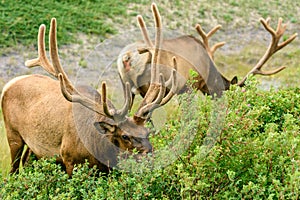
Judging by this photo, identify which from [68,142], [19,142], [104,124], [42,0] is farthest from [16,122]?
[42,0]

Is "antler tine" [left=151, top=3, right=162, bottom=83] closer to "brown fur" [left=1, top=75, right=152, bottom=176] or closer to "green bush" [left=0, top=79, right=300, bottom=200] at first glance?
"brown fur" [left=1, top=75, right=152, bottom=176]

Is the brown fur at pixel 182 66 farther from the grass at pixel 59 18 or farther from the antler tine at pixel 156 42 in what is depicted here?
the grass at pixel 59 18

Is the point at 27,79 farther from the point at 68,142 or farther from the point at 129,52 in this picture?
the point at 129,52

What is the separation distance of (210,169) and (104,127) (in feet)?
4.85

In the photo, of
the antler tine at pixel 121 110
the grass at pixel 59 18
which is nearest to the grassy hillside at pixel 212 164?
the antler tine at pixel 121 110

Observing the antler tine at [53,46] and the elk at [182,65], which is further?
the elk at [182,65]

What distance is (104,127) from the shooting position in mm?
4996

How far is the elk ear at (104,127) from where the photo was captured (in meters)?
4.94

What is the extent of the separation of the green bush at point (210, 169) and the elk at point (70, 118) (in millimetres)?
407

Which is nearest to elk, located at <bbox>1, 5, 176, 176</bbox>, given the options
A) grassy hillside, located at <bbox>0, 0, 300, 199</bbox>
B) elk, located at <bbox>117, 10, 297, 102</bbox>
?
grassy hillside, located at <bbox>0, 0, 300, 199</bbox>

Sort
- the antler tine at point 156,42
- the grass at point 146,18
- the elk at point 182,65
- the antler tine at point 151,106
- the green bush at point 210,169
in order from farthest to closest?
the grass at point 146,18, the elk at point 182,65, the antler tine at point 156,42, the antler tine at point 151,106, the green bush at point 210,169

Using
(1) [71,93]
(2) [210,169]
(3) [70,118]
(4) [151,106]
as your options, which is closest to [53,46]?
(1) [71,93]

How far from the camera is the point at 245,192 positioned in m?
3.33

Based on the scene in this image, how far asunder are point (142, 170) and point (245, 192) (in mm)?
874
